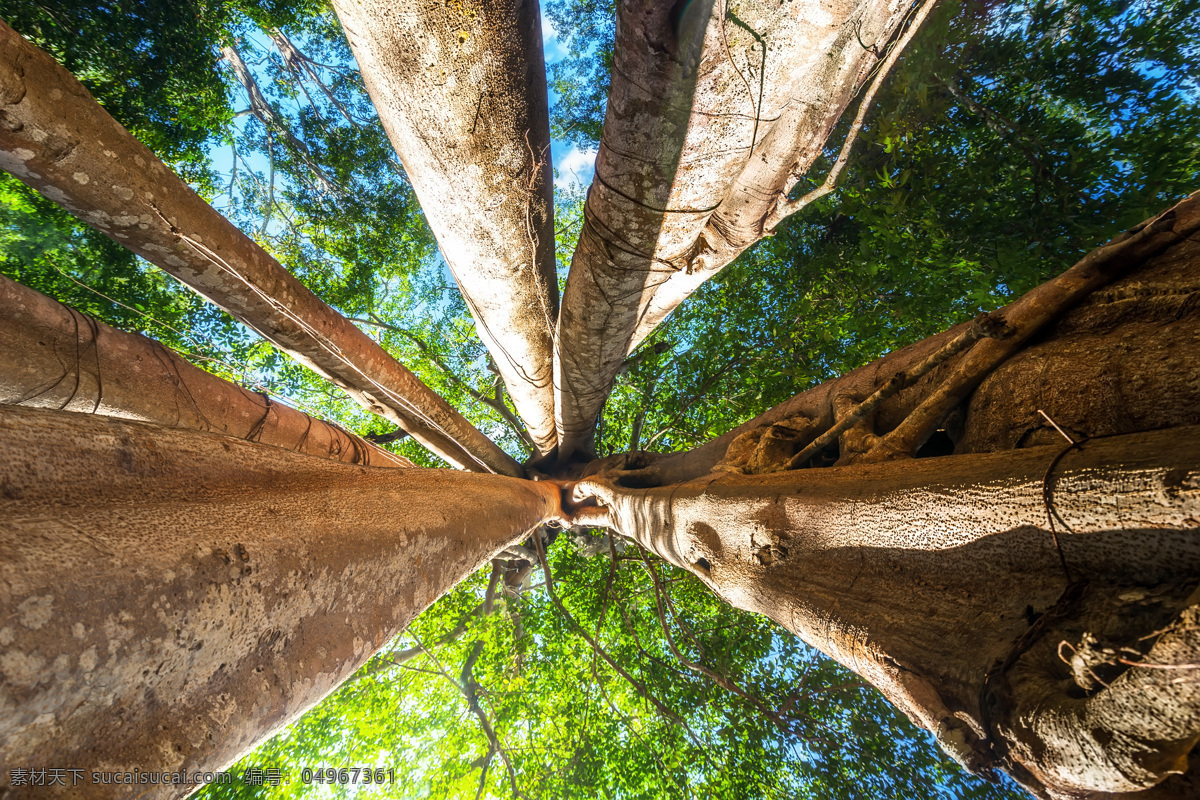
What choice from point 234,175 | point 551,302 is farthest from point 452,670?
point 234,175

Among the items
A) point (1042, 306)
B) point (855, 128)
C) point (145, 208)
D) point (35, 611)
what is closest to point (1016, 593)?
point (1042, 306)

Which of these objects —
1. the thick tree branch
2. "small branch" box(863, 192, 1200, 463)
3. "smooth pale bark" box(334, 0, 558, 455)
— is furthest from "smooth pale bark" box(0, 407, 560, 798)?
the thick tree branch

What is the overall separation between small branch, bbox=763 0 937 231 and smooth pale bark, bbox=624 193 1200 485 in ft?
2.82

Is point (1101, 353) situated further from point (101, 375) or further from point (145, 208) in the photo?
point (101, 375)

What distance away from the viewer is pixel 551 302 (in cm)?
312

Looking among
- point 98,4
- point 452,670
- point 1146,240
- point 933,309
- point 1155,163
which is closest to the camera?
point 1146,240

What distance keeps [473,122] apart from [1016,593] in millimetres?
2510

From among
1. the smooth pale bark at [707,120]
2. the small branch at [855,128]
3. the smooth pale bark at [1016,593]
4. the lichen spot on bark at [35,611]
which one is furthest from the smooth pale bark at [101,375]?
the small branch at [855,128]

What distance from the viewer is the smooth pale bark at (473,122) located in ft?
5.82

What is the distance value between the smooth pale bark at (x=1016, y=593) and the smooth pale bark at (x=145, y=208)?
8.61 ft

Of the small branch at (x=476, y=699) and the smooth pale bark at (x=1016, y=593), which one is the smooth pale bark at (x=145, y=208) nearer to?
the smooth pale bark at (x=1016, y=593)

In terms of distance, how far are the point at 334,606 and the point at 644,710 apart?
5474mm

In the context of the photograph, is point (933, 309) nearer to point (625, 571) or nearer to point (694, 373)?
point (694, 373)

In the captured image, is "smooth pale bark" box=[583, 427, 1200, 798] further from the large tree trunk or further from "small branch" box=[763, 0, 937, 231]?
"small branch" box=[763, 0, 937, 231]
